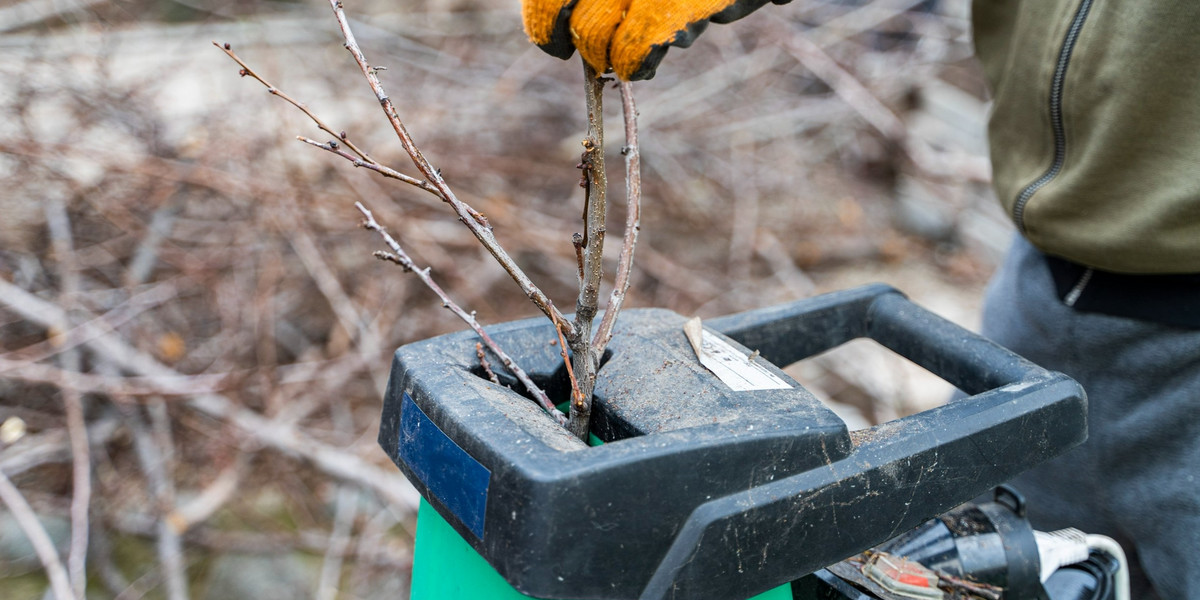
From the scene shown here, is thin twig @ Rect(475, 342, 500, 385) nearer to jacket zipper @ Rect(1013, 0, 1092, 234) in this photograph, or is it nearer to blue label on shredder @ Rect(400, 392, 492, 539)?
blue label on shredder @ Rect(400, 392, 492, 539)

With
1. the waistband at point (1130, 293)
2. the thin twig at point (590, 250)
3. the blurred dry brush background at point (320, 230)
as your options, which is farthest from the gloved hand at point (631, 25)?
the blurred dry brush background at point (320, 230)

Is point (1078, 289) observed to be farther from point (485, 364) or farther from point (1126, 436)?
point (485, 364)

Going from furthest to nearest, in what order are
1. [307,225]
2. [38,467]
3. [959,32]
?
1. [959,32]
2. [307,225]
3. [38,467]

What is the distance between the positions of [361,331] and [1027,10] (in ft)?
5.65

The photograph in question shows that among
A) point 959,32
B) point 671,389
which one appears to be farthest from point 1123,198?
point 959,32

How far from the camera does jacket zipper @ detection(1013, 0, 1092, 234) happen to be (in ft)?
3.27

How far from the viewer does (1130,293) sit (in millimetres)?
1074

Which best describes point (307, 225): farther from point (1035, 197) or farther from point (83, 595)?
point (1035, 197)

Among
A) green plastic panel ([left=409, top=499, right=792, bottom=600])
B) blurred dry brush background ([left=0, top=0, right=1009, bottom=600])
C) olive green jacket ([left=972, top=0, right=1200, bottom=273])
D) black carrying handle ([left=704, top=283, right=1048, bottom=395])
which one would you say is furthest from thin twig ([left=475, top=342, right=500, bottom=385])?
blurred dry brush background ([left=0, top=0, right=1009, bottom=600])

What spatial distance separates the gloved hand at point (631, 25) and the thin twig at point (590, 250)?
1.3 inches

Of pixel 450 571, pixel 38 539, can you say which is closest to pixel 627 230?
pixel 450 571

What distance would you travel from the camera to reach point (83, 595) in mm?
1687

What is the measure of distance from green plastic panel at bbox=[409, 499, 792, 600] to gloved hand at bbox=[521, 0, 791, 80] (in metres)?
0.41

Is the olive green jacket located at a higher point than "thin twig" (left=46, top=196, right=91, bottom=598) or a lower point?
higher
